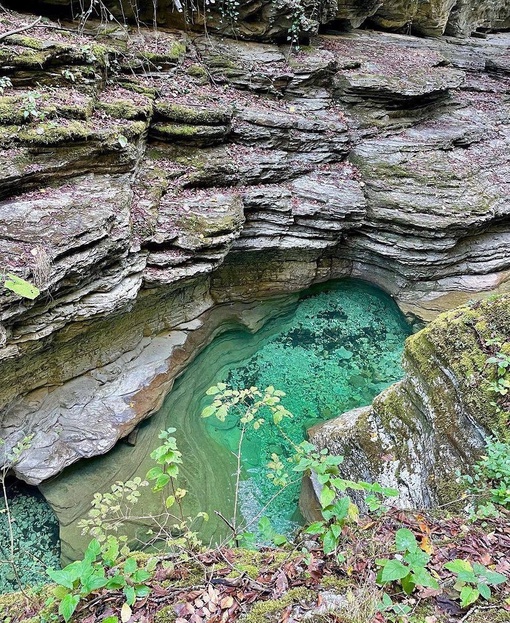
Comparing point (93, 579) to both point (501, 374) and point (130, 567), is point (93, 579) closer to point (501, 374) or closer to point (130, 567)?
point (130, 567)

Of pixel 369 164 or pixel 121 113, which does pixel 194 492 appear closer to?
pixel 121 113

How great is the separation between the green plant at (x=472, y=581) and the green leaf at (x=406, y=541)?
19cm

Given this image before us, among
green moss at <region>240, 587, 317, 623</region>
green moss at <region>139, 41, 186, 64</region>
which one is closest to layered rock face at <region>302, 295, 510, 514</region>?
green moss at <region>240, 587, 317, 623</region>

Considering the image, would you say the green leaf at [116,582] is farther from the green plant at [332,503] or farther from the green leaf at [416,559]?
the green leaf at [416,559]

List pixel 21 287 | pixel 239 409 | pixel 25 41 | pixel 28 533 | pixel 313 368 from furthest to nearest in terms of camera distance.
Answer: pixel 313 368, pixel 28 533, pixel 25 41, pixel 239 409, pixel 21 287

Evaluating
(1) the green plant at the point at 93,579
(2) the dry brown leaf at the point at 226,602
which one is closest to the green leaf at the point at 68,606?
(1) the green plant at the point at 93,579

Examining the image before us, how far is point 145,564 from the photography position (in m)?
2.73

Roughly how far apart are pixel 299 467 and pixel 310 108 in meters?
8.62

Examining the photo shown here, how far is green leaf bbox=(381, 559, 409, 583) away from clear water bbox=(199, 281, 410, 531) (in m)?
4.46

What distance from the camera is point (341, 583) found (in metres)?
2.39

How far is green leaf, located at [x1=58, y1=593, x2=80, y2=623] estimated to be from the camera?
217cm

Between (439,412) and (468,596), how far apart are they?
225 cm

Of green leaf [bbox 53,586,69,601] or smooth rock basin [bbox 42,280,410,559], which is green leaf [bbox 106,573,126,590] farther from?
smooth rock basin [bbox 42,280,410,559]

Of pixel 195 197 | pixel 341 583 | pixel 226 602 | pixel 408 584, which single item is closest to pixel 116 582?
pixel 226 602
